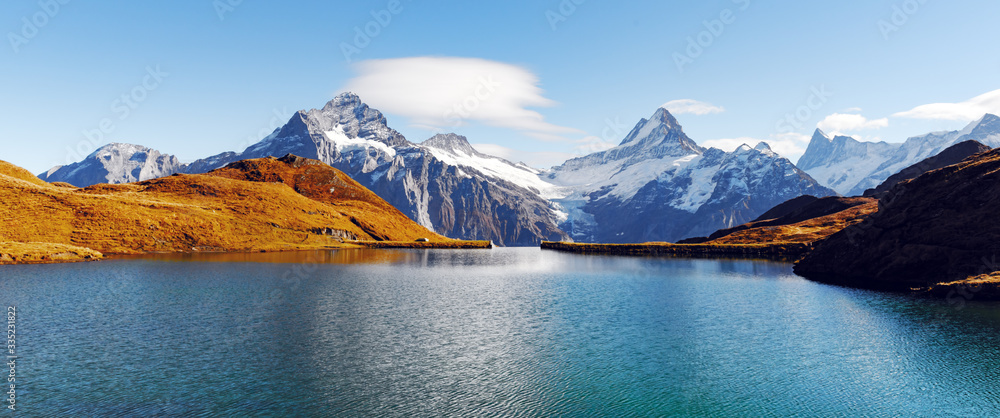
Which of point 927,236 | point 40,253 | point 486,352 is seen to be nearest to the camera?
point 486,352

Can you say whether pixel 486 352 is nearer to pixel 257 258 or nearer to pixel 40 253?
pixel 257 258

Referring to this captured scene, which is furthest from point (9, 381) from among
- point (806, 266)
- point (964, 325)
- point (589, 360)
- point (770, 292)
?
point (806, 266)

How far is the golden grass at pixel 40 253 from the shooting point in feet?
365

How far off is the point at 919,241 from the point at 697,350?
7257cm

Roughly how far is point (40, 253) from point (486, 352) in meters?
130

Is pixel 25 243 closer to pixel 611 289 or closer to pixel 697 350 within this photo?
pixel 611 289

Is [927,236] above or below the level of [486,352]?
above

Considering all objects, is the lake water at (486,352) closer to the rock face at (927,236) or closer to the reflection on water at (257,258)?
the rock face at (927,236)

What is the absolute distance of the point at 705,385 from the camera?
37.2 metres

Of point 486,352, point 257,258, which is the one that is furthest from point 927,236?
point 257,258

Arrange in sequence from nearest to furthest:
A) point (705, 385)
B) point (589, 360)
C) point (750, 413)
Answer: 1. point (750, 413)
2. point (705, 385)
3. point (589, 360)

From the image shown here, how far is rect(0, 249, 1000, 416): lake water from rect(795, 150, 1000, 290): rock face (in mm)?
13272

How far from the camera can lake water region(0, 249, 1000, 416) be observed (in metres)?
32.9

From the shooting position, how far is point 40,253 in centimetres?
11625
